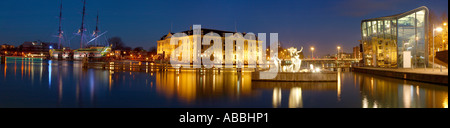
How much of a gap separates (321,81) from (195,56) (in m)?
61.4

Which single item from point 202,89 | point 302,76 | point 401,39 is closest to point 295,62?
point 302,76

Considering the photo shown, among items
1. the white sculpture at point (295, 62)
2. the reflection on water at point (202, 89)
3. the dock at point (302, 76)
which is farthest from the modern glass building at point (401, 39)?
the reflection on water at point (202, 89)

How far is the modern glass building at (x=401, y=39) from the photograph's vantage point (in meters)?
31.0

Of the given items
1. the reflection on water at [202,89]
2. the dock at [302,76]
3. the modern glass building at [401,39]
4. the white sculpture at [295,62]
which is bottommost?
the reflection on water at [202,89]

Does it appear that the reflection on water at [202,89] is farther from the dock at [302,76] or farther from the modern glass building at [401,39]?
the modern glass building at [401,39]

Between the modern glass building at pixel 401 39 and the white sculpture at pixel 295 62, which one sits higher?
the modern glass building at pixel 401 39

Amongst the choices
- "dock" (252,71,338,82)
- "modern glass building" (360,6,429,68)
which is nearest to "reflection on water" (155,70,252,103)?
"dock" (252,71,338,82)

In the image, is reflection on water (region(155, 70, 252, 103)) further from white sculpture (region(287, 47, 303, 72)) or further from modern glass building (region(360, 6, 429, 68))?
modern glass building (region(360, 6, 429, 68))

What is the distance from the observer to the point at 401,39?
3284 centimetres

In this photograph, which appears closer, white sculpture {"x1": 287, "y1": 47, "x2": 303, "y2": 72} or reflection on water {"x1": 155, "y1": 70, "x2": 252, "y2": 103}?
reflection on water {"x1": 155, "y1": 70, "x2": 252, "y2": 103}

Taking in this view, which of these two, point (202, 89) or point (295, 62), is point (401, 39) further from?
point (202, 89)

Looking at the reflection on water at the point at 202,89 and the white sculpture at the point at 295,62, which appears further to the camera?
the white sculpture at the point at 295,62

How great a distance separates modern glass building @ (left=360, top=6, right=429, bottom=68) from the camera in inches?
1220

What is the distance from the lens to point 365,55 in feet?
141
